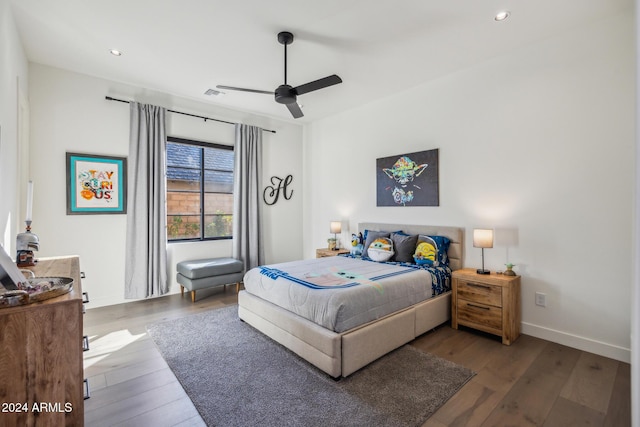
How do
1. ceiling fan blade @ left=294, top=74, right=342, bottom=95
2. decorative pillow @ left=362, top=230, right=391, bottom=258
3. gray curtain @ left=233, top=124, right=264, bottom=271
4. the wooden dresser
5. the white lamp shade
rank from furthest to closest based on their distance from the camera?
gray curtain @ left=233, top=124, right=264, bottom=271
decorative pillow @ left=362, top=230, right=391, bottom=258
the white lamp shade
ceiling fan blade @ left=294, top=74, right=342, bottom=95
the wooden dresser

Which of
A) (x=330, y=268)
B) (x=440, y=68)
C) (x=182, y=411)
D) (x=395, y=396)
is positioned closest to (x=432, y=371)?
(x=395, y=396)

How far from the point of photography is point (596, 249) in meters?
2.74

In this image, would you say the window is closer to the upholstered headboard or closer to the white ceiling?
the white ceiling

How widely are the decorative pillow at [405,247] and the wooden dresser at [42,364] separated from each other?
3.28 meters

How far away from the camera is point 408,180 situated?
14.0 ft

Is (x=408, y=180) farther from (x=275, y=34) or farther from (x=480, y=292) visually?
(x=275, y=34)

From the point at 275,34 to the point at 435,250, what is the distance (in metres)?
2.90

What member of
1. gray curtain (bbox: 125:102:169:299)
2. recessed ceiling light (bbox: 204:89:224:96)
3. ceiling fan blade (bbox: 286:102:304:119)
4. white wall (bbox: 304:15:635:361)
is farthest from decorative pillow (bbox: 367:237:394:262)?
recessed ceiling light (bbox: 204:89:224:96)

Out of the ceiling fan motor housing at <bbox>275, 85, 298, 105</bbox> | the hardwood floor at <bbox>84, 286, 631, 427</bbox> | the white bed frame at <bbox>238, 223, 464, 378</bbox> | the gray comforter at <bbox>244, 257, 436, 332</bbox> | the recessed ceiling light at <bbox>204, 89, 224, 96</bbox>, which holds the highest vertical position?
the recessed ceiling light at <bbox>204, 89, 224, 96</bbox>

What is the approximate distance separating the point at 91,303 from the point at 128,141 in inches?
85.3

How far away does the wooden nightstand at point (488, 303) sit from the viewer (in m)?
2.92

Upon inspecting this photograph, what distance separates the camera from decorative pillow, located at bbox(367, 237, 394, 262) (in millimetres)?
3908

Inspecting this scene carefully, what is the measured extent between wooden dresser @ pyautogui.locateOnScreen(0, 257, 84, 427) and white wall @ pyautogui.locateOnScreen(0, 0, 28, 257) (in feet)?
5.53

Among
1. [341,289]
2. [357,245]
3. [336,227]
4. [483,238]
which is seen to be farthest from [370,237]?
[341,289]
